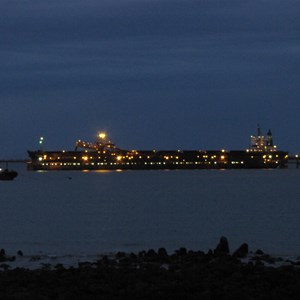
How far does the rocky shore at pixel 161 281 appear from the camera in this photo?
16.7 m

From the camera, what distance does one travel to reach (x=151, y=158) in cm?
17238

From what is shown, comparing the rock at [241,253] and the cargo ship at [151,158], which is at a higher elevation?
the cargo ship at [151,158]

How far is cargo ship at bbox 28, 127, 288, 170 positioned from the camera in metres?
167

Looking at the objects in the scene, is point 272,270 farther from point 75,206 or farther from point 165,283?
point 75,206

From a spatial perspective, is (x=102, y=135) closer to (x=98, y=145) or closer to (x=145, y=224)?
(x=98, y=145)

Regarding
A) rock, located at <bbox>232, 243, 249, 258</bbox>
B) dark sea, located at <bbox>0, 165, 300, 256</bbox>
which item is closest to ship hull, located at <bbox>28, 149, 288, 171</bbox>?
dark sea, located at <bbox>0, 165, 300, 256</bbox>

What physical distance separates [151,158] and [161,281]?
154m

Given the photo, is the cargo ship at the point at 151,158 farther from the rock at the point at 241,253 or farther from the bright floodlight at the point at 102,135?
the rock at the point at 241,253

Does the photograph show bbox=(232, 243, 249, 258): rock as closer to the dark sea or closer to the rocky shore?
the rocky shore

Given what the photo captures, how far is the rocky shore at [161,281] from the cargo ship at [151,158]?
144 metres

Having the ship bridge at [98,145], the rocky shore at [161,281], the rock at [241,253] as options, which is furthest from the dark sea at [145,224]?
the ship bridge at [98,145]

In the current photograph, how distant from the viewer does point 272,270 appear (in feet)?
64.3

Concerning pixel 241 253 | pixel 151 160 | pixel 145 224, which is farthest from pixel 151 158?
pixel 241 253

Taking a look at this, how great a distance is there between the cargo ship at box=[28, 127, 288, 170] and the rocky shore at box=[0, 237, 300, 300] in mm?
143704
